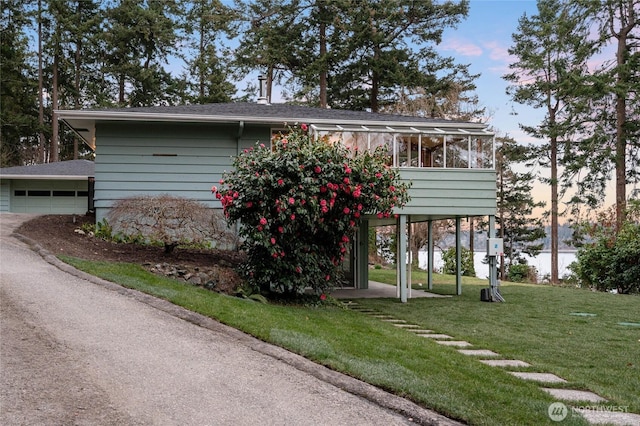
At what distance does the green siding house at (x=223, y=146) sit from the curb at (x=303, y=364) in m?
4.93

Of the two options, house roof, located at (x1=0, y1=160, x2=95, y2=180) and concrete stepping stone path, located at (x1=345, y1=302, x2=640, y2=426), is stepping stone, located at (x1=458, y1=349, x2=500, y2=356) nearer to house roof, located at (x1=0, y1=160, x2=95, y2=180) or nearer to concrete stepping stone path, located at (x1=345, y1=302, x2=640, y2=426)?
concrete stepping stone path, located at (x1=345, y1=302, x2=640, y2=426)

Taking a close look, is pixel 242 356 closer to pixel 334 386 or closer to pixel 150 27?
pixel 334 386

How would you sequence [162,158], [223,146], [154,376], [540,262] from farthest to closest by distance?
1. [540,262]
2. [223,146]
3. [162,158]
4. [154,376]

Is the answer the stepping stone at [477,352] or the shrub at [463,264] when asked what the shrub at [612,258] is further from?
the stepping stone at [477,352]

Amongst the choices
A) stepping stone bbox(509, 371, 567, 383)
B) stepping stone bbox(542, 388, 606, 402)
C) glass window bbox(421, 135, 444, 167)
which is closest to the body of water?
glass window bbox(421, 135, 444, 167)

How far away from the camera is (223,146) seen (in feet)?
42.9

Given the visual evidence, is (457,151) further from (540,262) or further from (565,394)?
(540,262)

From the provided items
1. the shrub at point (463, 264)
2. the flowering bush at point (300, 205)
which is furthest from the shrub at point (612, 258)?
the flowering bush at point (300, 205)

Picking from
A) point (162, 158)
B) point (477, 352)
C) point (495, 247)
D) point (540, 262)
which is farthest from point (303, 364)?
point (540, 262)

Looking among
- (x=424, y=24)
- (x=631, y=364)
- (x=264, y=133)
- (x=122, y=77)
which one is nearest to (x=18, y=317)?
(x=631, y=364)

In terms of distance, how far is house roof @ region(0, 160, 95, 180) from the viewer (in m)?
18.9

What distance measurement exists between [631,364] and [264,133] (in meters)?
9.50

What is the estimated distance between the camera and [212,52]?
27.4m

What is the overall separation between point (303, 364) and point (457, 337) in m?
3.02
